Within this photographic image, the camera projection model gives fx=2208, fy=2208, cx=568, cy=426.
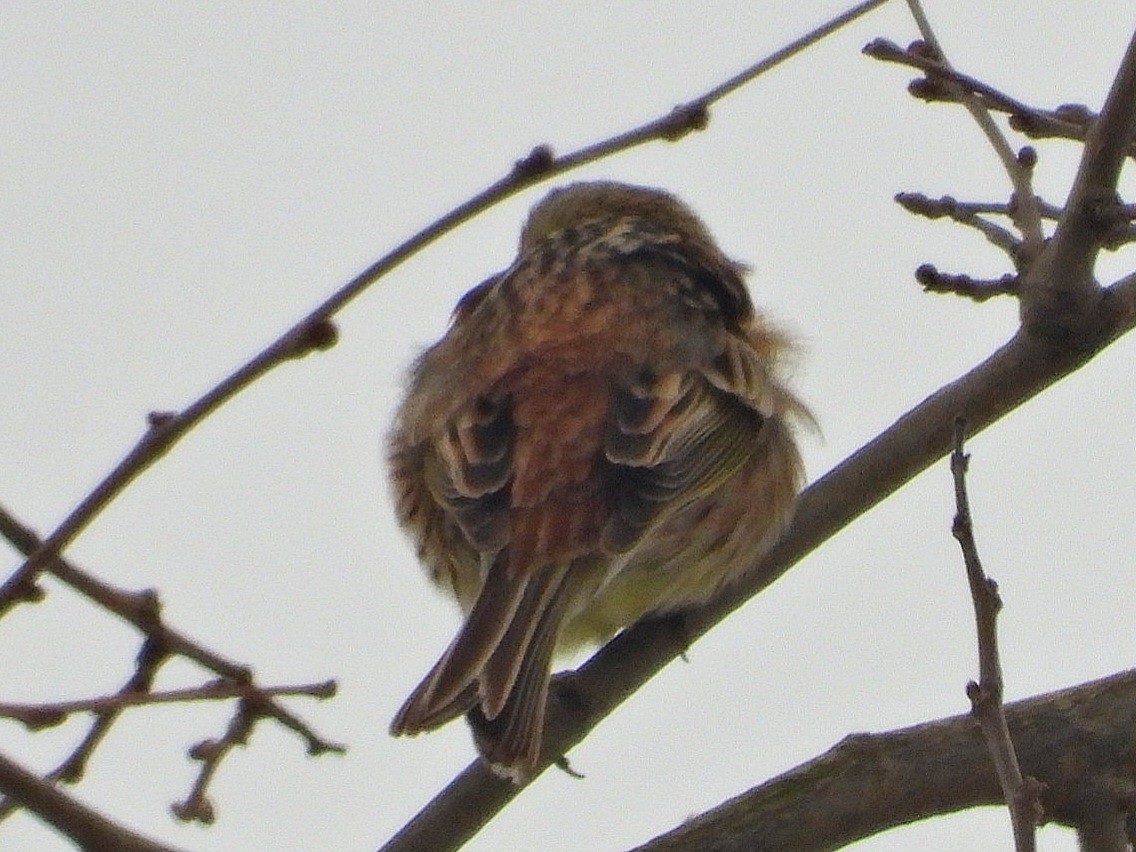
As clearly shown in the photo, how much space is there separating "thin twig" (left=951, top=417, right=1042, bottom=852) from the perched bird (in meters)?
1.85

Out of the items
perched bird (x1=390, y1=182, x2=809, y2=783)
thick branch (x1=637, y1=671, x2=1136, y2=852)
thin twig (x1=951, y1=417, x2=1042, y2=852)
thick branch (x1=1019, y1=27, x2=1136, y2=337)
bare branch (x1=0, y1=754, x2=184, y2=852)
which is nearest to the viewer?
bare branch (x1=0, y1=754, x2=184, y2=852)

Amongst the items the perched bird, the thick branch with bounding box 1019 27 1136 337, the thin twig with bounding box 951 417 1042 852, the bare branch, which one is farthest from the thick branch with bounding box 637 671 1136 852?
the bare branch

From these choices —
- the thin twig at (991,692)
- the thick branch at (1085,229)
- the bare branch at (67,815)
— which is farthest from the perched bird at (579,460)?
the bare branch at (67,815)

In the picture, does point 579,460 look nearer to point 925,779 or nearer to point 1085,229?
point 925,779

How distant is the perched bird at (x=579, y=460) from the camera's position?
634 cm

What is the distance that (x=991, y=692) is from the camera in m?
4.02

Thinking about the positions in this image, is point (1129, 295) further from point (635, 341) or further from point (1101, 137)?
point (635, 341)

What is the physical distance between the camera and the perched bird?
6336 millimetres

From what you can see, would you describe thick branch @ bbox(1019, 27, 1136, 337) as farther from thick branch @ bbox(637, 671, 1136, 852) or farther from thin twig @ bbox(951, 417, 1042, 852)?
thin twig @ bbox(951, 417, 1042, 852)

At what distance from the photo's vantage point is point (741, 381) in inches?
299

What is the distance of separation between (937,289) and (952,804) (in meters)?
1.42

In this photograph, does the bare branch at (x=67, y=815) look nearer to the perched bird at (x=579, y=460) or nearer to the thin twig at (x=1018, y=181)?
the perched bird at (x=579, y=460)

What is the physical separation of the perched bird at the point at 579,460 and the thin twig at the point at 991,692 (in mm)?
1852

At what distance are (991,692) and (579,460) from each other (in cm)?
296
